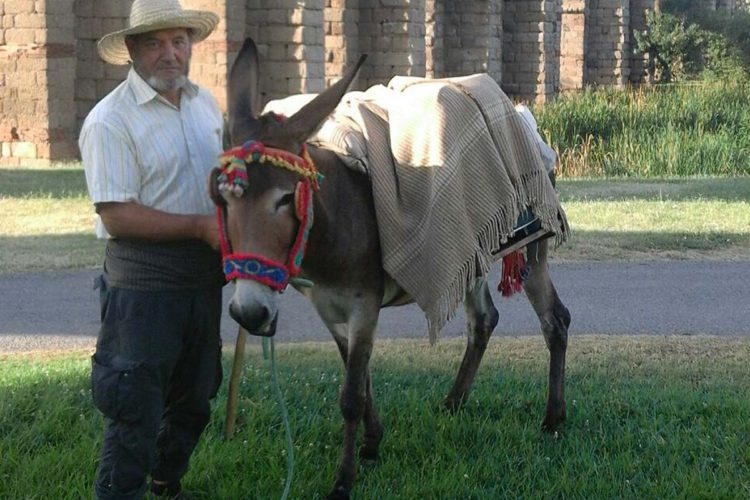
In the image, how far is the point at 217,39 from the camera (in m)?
19.8

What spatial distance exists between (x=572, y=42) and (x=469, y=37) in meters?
10.7

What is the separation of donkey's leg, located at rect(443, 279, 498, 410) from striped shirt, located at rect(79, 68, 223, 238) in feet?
7.72

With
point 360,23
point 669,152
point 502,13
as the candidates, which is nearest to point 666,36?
point 502,13

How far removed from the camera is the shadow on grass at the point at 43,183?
1595 cm

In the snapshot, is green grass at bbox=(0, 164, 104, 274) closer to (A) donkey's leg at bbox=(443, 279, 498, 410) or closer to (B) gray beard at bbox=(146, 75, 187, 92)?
(A) donkey's leg at bbox=(443, 279, 498, 410)

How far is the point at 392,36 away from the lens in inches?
1005

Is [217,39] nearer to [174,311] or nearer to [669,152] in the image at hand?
[669,152]

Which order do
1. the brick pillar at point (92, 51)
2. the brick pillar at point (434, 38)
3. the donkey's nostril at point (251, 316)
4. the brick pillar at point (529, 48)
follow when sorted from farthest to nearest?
the brick pillar at point (529, 48), the brick pillar at point (434, 38), the brick pillar at point (92, 51), the donkey's nostril at point (251, 316)

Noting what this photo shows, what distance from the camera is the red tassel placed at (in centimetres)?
659

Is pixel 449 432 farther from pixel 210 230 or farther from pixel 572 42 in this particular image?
pixel 572 42

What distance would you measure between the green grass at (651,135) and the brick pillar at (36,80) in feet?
26.2

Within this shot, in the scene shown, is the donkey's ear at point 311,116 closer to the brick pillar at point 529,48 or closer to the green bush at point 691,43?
the brick pillar at point 529,48

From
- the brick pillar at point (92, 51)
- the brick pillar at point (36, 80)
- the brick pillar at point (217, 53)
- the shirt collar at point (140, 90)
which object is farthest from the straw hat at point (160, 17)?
the brick pillar at point (92, 51)

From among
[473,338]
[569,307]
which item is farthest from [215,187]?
[569,307]
